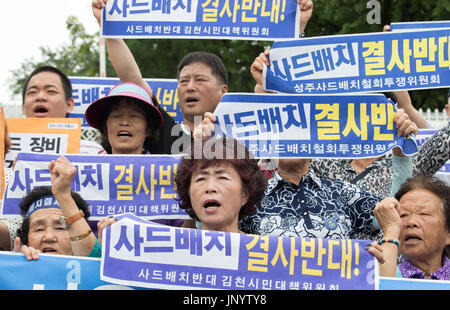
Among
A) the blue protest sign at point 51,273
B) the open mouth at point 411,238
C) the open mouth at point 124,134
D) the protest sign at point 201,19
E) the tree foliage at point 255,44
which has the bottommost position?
the blue protest sign at point 51,273

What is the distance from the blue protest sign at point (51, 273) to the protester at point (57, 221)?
66 mm

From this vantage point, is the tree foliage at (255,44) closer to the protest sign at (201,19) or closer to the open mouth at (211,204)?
the protest sign at (201,19)

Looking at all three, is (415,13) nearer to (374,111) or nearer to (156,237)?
(374,111)

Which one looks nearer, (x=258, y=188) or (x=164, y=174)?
(x=258, y=188)

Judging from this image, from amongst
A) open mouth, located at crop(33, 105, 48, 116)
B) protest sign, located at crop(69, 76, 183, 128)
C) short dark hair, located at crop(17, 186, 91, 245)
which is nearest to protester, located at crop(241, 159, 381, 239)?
short dark hair, located at crop(17, 186, 91, 245)

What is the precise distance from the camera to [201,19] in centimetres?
488

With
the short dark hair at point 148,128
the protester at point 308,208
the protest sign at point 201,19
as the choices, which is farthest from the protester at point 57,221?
the protest sign at point 201,19

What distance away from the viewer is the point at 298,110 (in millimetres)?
4016

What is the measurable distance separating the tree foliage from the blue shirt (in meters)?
9.34

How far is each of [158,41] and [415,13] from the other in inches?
272

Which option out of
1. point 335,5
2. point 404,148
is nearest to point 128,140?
point 404,148

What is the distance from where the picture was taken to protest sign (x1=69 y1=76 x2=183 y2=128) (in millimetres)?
6793

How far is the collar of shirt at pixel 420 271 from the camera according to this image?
3.67 meters

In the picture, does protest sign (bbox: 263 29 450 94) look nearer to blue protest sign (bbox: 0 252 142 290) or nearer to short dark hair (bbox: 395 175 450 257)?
short dark hair (bbox: 395 175 450 257)
